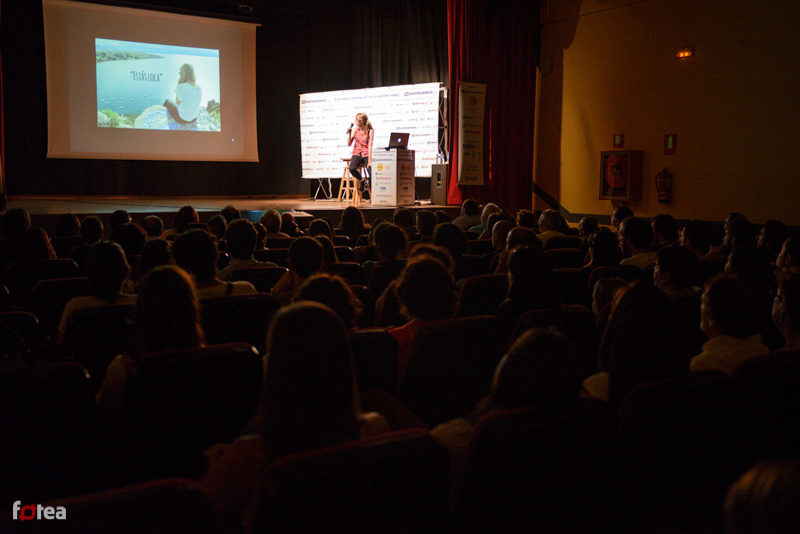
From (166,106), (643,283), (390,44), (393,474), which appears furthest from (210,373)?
(390,44)

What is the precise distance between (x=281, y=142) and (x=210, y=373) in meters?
12.1

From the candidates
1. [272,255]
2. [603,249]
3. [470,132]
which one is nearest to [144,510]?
[603,249]

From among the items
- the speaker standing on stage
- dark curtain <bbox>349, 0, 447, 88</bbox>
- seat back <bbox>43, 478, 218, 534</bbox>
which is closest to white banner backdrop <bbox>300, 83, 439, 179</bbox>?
dark curtain <bbox>349, 0, 447, 88</bbox>

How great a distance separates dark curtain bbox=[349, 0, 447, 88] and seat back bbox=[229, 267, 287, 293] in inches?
363

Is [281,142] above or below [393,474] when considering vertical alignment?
above

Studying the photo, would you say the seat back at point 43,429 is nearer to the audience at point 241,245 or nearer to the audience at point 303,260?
the audience at point 303,260

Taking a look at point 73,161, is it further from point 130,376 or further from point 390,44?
point 130,376

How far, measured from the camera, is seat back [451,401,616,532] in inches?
51.7

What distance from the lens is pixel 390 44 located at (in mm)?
12633

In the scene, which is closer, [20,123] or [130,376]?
[130,376]

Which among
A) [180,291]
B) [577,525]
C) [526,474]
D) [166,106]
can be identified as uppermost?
[166,106]

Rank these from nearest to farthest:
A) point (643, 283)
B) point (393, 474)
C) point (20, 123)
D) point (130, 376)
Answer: point (393, 474) → point (130, 376) → point (643, 283) → point (20, 123)

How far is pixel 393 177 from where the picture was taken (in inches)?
404

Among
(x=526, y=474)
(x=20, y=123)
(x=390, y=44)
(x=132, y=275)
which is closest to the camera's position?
(x=526, y=474)
